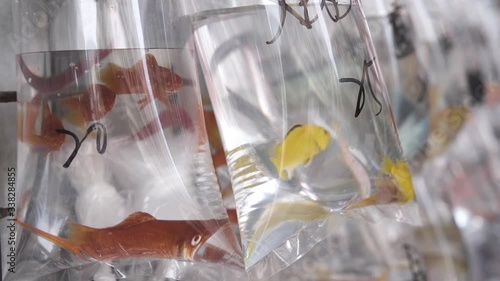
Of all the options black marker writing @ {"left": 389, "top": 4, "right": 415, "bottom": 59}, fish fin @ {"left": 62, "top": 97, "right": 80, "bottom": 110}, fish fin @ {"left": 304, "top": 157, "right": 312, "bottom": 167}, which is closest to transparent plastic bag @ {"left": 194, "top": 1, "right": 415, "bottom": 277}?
fish fin @ {"left": 304, "top": 157, "right": 312, "bottom": 167}

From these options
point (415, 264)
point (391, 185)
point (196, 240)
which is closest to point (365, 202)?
point (391, 185)

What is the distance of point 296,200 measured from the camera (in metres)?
0.45

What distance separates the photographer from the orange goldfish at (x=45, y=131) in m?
0.44

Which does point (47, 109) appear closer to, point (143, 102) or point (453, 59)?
point (143, 102)

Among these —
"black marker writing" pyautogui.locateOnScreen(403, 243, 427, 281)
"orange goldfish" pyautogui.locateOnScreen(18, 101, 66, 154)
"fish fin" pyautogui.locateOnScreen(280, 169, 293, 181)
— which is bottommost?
"black marker writing" pyautogui.locateOnScreen(403, 243, 427, 281)

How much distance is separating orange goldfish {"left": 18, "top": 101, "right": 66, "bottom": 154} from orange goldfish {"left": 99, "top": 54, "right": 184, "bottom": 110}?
0.15ft

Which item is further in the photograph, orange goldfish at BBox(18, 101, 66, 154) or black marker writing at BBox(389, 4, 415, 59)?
black marker writing at BBox(389, 4, 415, 59)

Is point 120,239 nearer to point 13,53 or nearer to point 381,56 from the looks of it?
point 13,53

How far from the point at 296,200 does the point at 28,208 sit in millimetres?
197

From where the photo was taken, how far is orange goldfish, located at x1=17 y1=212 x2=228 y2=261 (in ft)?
1.44

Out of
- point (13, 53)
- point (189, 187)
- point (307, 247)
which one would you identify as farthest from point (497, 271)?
point (13, 53)

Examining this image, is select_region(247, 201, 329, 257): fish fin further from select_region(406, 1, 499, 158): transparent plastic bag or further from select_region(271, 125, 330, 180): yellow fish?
select_region(406, 1, 499, 158): transparent plastic bag

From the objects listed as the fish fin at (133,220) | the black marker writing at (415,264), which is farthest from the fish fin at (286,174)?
the black marker writing at (415,264)

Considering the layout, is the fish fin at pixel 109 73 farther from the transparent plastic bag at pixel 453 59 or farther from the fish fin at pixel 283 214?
the transparent plastic bag at pixel 453 59
